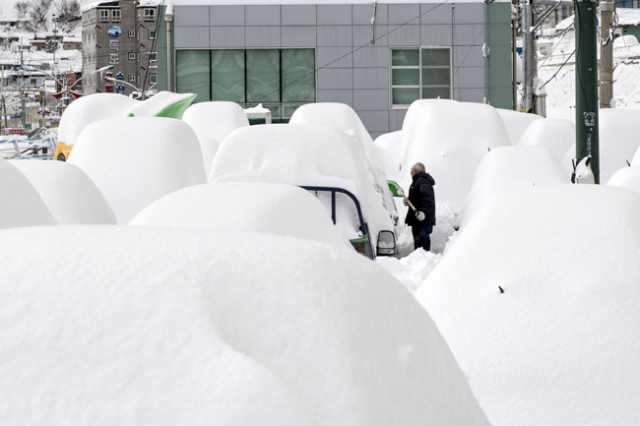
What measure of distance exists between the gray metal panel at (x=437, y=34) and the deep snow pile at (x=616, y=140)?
15.9 metres

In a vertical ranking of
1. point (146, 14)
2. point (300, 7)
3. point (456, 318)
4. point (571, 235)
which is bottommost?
point (456, 318)

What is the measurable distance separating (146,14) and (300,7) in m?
71.6

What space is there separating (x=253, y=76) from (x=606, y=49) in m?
12.4

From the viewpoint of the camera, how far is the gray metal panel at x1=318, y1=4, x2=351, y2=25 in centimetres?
3095

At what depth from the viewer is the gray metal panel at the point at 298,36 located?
31156mm

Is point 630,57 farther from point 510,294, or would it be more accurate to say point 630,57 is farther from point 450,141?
point 510,294

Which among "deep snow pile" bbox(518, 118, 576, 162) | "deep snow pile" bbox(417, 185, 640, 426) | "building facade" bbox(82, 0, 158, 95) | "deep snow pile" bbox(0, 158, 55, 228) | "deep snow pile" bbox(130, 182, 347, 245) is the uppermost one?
"building facade" bbox(82, 0, 158, 95)

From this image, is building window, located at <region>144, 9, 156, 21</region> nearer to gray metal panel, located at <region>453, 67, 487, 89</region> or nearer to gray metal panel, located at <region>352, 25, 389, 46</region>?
gray metal panel, located at <region>352, 25, 389, 46</region>

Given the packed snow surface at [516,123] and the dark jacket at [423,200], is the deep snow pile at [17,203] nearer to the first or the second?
the dark jacket at [423,200]

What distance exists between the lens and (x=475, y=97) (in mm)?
32000

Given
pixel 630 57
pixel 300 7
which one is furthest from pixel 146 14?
pixel 300 7

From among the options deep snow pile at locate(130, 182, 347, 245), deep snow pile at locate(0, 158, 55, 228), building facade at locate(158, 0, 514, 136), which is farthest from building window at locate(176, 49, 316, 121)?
deep snow pile at locate(0, 158, 55, 228)

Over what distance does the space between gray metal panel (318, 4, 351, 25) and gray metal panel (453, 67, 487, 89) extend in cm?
375

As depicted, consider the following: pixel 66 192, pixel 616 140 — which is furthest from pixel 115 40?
pixel 66 192
